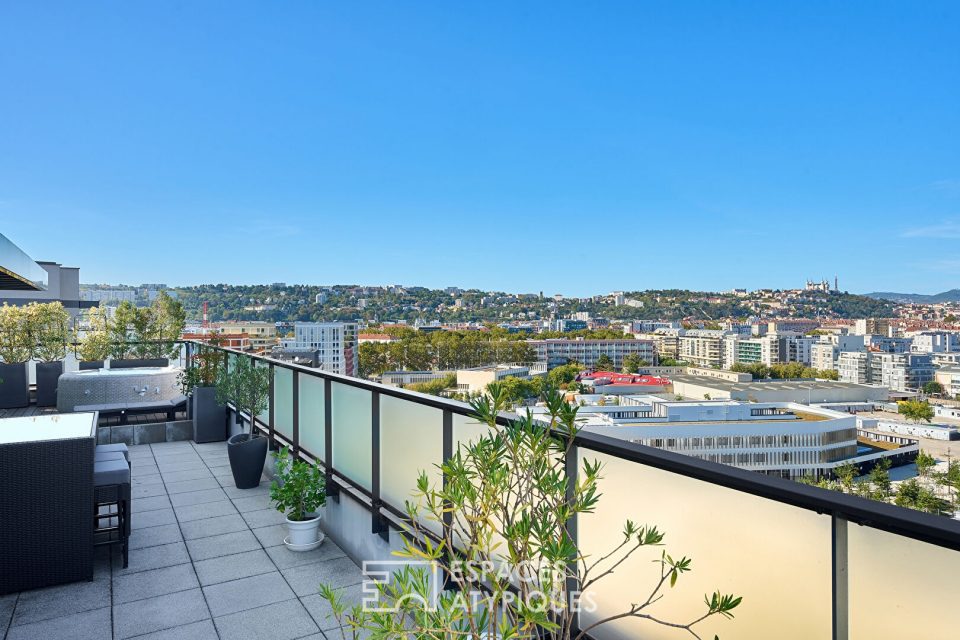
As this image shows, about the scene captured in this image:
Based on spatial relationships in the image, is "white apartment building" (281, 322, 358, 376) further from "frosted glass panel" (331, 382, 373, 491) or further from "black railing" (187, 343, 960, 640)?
"black railing" (187, 343, 960, 640)

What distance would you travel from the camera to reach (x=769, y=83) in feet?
224

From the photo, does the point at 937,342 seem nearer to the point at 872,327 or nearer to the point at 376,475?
the point at 872,327

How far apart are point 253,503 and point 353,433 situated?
155 centimetres

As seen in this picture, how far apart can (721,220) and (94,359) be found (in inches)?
3465

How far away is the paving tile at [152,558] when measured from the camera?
3.46m

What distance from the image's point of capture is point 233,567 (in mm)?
3461

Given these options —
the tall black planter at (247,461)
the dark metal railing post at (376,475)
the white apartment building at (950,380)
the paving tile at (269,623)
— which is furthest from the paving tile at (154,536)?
the white apartment building at (950,380)

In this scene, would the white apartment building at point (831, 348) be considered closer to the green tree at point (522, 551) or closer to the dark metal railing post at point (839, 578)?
the green tree at point (522, 551)

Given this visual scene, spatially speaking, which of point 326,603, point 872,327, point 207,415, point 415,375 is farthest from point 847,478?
point 872,327

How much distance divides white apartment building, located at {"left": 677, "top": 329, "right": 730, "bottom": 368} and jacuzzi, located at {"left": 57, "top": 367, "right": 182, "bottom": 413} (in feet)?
209

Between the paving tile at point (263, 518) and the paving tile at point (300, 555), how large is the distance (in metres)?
0.47

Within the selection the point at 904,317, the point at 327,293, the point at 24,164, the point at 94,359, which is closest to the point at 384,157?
the point at 327,293

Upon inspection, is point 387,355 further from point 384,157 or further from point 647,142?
point 647,142

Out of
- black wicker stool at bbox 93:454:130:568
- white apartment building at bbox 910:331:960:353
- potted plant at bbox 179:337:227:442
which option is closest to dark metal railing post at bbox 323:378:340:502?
black wicker stool at bbox 93:454:130:568
